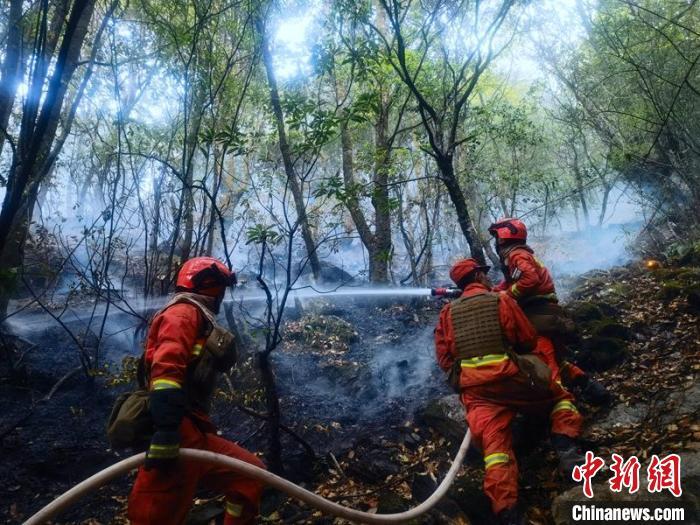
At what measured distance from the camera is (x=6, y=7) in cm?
848

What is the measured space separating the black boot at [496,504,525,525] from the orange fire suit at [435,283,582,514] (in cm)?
18

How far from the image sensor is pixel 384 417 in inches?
236

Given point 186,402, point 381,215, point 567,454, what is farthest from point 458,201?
point 381,215

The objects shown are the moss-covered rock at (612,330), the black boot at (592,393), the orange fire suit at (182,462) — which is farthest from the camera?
the moss-covered rock at (612,330)

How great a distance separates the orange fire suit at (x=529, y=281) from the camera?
194 inches

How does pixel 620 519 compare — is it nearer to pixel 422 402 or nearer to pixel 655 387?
pixel 655 387

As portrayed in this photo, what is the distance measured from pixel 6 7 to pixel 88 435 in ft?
27.7

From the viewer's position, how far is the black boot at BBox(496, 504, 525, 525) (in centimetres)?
340

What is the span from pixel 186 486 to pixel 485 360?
108 inches

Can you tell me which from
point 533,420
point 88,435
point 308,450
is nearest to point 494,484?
point 533,420

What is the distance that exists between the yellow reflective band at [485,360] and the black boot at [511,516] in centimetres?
118

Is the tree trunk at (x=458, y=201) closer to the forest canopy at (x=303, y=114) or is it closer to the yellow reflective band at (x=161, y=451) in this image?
the forest canopy at (x=303, y=114)

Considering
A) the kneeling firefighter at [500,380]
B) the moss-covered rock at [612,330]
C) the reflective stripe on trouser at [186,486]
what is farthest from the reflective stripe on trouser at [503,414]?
the moss-covered rock at [612,330]

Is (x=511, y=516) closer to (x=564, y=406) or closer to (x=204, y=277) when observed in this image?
(x=564, y=406)
